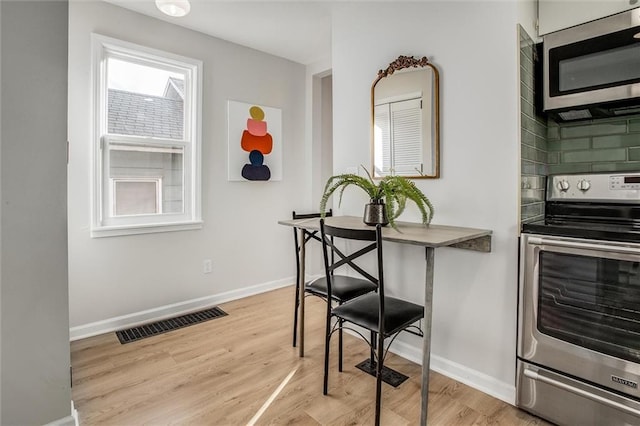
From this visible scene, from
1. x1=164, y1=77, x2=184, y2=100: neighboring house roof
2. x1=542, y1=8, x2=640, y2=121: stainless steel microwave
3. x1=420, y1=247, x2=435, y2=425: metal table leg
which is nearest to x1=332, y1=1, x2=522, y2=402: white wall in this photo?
x1=542, y1=8, x2=640, y2=121: stainless steel microwave

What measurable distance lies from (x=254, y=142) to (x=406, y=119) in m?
1.77

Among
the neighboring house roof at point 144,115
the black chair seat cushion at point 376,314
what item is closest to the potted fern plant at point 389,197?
the black chair seat cushion at point 376,314

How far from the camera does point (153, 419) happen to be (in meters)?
1.70

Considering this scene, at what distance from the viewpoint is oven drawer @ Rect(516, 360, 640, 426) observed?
146cm

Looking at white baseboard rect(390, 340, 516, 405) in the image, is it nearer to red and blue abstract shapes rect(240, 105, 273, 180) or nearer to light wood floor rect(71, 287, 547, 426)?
light wood floor rect(71, 287, 547, 426)

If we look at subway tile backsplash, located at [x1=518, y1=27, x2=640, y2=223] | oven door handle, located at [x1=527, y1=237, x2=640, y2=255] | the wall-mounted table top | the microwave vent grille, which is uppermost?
the microwave vent grille

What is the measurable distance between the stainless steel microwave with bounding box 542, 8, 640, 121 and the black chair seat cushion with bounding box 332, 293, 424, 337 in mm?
1303

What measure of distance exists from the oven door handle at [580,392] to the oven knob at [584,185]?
0.99m

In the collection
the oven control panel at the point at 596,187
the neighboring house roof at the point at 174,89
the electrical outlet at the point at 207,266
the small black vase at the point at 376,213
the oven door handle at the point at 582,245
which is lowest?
the electrical outlet at the point at 207,266

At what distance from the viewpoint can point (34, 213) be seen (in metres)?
1.18

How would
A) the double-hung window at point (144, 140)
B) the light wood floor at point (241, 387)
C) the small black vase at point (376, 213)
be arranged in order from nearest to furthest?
the light wood floor at point (241, 387)
the small black vase at point (376, 213)
the double-hung window at point (144, 140)

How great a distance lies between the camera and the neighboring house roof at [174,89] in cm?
303

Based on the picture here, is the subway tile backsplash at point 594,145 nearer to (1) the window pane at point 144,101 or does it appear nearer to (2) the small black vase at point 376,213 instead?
(2) the small black vase at point 376,213

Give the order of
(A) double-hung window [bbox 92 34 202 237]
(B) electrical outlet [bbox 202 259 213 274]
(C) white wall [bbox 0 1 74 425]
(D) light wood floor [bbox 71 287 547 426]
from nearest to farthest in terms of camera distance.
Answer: (C) white wall [bbox 0 1 74 425] < (D) light wood floor [bbox 71 287 547 426] < (A) double-hung window [bbox 92 34 202 237] < (B) electrical outlet [bbox 202 259 213 274]
